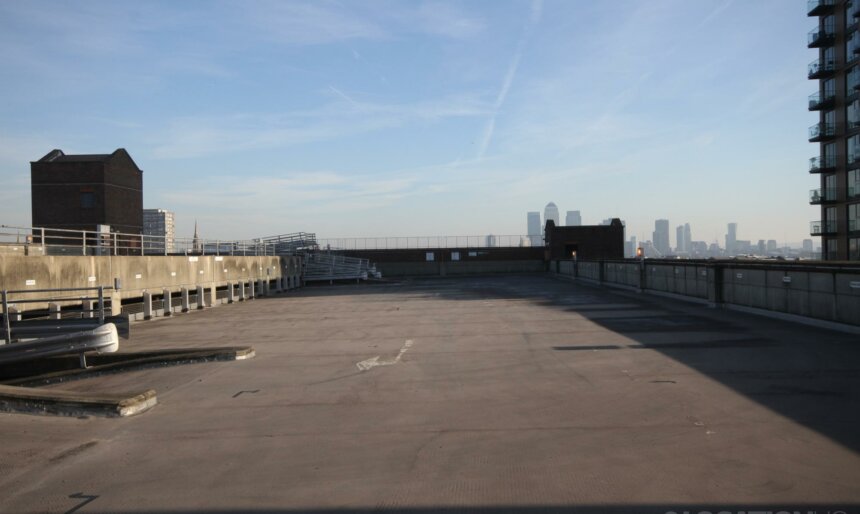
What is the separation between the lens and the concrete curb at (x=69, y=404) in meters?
8.43

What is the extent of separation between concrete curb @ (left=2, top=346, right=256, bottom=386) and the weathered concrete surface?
0.46m

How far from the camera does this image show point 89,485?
5895 millimetres

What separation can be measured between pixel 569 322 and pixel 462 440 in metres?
12.5

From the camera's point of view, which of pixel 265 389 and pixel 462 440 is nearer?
pixel 462 440

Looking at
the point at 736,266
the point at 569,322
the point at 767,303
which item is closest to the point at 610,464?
the point at 569,322

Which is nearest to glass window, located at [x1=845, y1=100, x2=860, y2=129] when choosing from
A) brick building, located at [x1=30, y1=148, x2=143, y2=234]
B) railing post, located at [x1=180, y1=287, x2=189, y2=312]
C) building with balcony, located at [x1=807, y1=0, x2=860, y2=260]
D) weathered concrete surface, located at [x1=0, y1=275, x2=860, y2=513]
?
building with balcony, located at [x1=807, y1=0, x2=860, y2=260]

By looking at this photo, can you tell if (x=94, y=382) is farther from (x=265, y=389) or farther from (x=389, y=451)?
(x=389, y=451)

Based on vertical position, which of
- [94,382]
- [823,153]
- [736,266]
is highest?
[823,153]

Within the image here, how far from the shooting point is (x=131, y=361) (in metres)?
12.3

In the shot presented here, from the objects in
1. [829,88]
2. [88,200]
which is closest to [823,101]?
[829,88]

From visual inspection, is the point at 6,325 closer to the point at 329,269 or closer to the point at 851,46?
the point at 329,269

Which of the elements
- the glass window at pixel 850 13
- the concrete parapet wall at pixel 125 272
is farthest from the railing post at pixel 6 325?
the glass window at pixel 850 13

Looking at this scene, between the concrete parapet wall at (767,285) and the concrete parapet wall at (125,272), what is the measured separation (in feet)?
64.4

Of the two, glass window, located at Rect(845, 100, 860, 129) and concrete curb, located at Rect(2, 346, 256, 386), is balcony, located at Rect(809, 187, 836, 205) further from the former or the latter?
concrete curb, located at Rect(2, 346, 256, 386)
